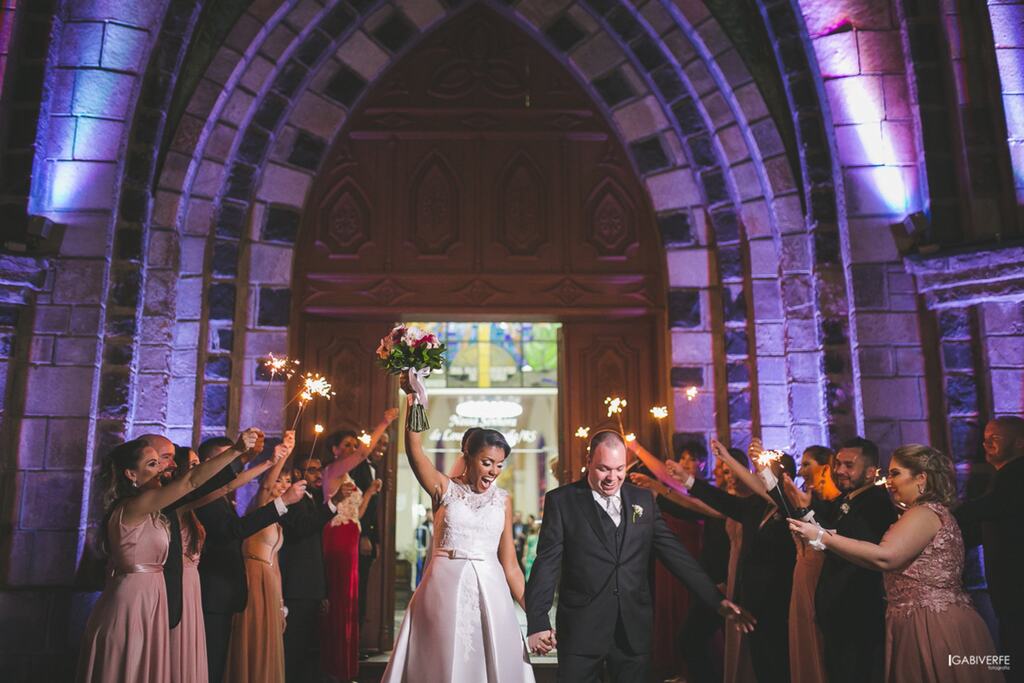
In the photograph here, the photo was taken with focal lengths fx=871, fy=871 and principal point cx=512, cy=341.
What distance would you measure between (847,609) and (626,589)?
3.95 feet

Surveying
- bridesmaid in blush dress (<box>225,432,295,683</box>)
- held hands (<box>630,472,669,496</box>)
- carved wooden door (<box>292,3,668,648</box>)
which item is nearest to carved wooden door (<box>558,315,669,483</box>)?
carved wooden door (<box>292,3,668,648</box>)

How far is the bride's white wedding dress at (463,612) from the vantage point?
3.86 metres

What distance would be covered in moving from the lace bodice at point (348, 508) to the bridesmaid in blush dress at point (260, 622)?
0.88 metres

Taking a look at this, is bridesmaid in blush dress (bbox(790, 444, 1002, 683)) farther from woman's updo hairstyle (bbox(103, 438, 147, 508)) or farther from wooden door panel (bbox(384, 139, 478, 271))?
wooden door panel (bbox(384, 139, 478, 271))

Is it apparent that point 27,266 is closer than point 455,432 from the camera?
Yes

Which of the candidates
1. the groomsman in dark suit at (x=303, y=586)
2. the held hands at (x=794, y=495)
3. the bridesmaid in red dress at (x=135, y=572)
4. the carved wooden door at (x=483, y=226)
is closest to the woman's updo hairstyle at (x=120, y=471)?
the bridesmaid in red dress at (x=135, y=572)

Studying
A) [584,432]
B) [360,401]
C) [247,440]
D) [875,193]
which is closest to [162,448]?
[247,440]

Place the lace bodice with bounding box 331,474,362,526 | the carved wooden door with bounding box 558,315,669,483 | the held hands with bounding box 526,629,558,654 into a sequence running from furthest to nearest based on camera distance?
the carved wooden door with bounding box 558,315,669,483 → the lace bodice with bounding box 331,474,362,526 → the held hands with bounding box 526,629,558,654

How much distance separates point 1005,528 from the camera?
4414 mm

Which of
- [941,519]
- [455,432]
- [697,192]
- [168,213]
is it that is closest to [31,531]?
[168,213]

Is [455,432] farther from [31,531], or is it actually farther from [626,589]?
[626,589]

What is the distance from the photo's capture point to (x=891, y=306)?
5840mm

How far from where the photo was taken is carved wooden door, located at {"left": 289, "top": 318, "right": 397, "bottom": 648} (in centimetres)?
698

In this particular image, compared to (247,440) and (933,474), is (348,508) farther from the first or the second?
(933,474)
